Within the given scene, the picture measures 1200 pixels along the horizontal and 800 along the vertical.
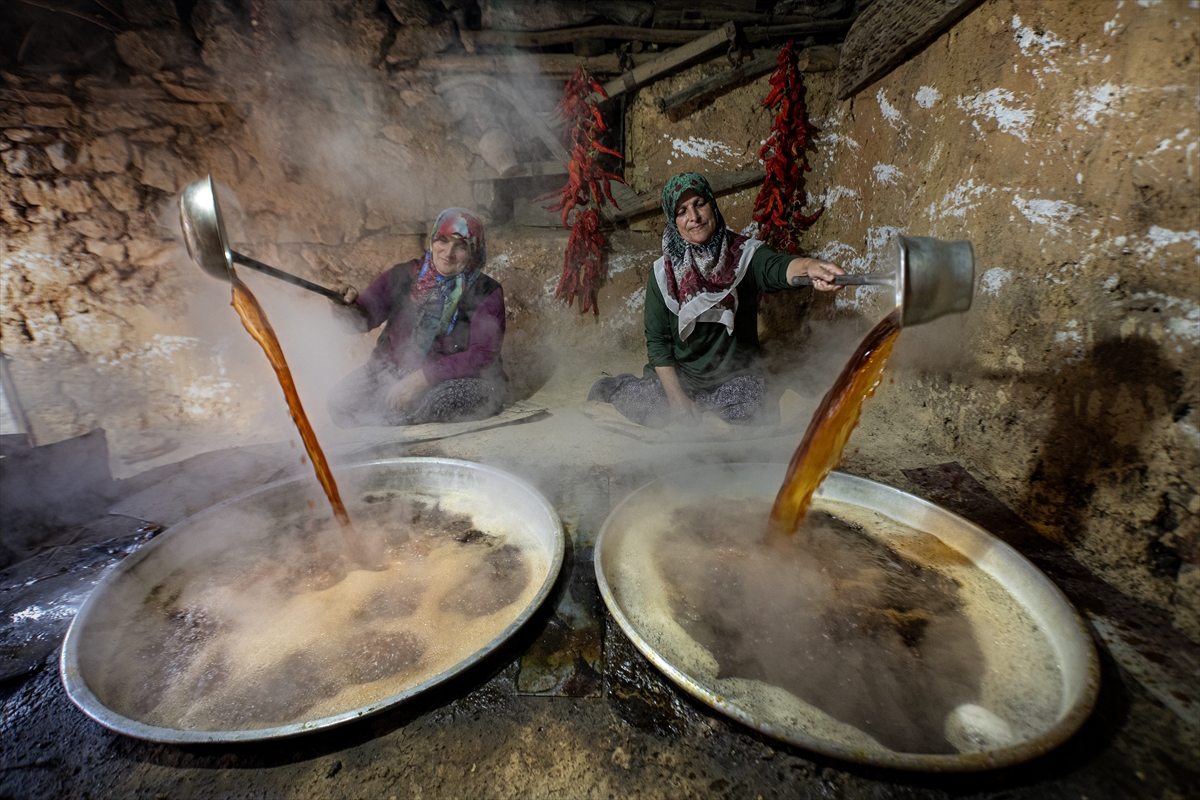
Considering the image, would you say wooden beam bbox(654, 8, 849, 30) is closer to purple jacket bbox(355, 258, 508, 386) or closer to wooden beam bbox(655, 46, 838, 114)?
wooden beam bbox(655, 46, 838, 114)

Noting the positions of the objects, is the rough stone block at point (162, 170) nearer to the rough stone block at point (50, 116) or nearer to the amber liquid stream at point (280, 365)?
the rough stone block at point (50, 116)

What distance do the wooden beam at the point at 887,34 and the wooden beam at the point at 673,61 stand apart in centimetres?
100

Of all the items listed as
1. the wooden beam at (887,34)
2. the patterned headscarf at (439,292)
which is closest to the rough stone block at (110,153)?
the patterned headscarf at (439,292)

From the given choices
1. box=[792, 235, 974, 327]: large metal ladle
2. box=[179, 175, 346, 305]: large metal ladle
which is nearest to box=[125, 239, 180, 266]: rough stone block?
box=[179, 175, 346, 305]: large metal ladle

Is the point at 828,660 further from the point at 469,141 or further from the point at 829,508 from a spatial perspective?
the point at 469,141

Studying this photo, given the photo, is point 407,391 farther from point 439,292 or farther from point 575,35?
point 575,35

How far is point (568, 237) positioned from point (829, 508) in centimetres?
368

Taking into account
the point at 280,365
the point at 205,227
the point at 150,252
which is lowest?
the point at 280,365

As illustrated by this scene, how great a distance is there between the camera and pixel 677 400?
365 cm

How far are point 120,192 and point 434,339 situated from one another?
2.93 meters

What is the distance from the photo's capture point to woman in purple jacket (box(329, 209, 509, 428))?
3.77 metres

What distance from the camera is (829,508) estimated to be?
227 cm

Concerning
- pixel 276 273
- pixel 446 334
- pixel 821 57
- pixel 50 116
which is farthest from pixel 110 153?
pixel 821 57

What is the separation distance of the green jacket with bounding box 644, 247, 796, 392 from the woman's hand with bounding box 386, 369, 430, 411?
1.77 metres
